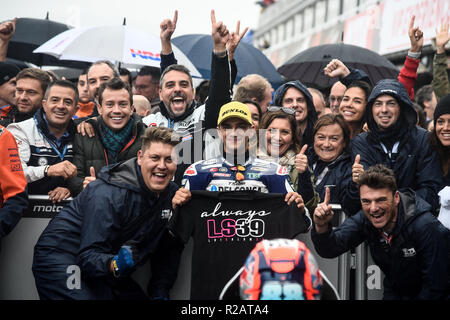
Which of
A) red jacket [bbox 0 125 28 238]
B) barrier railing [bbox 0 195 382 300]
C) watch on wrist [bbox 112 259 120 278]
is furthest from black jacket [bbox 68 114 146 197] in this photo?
watch on wrist [bbox 112 259 120 278]

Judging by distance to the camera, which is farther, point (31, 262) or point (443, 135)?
point (443, 135)

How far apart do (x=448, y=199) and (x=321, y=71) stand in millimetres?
3958

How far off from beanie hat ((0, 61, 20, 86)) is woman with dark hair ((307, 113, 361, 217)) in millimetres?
3678

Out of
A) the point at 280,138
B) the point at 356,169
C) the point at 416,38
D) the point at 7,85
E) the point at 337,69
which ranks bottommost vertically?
the point at 356,169

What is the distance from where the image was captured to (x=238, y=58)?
9875 millimetres

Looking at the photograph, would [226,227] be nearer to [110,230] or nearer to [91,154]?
[110,230]

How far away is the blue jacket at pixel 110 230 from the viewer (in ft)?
16.2

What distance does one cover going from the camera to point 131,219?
5.18m

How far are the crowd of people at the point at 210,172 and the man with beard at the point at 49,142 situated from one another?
0.01 m

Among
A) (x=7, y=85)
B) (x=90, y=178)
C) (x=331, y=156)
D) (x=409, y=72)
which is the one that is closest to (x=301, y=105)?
(x=331, y=156)

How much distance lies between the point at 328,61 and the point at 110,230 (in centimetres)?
514

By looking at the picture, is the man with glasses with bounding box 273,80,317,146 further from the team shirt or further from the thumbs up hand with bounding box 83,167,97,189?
the thumbs up hand with bounding box 83,167,97,189
